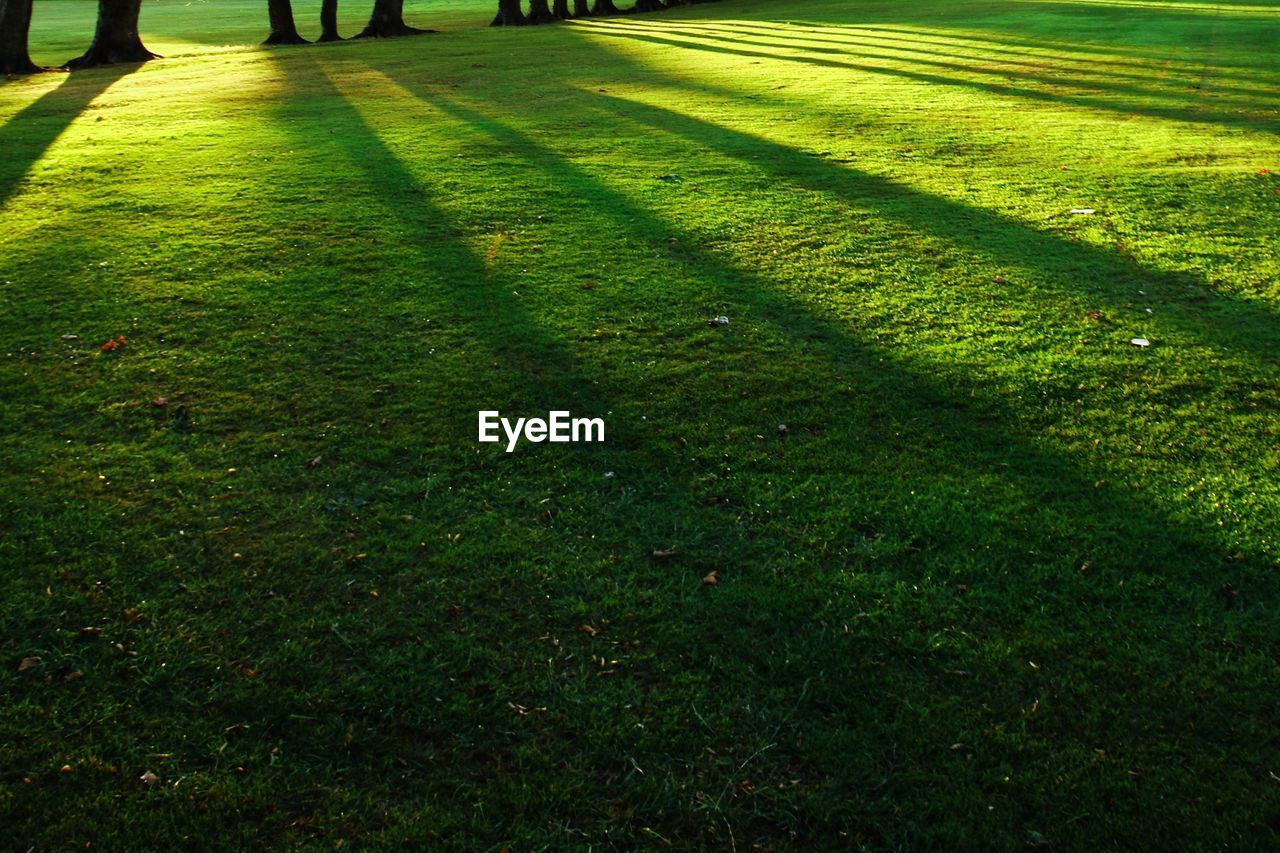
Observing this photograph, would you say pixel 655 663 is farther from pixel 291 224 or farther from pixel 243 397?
pixel 291 224

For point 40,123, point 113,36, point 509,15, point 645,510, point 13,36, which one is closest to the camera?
point 645,510

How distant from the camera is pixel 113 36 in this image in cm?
1998

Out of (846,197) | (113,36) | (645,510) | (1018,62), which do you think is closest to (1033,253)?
(846,197)

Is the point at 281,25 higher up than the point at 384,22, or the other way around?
the point at 384,22

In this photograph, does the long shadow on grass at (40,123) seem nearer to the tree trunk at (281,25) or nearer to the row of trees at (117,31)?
the row of trees at (117,31)

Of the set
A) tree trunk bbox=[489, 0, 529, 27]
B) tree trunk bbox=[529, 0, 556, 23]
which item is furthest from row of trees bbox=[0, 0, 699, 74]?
tree trunk bbox=[529, 0, 556, 23]

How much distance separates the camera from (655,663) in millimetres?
3236

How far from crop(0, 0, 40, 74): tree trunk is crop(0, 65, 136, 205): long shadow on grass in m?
1.46

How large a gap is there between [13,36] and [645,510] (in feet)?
66.5

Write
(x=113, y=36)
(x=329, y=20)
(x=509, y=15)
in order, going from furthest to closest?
(x=509, y=15)
(x=329, y=20)
(x=113, y=36)

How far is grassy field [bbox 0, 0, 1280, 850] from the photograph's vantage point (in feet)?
9.13

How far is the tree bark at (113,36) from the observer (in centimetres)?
1977

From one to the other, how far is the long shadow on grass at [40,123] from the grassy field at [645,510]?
1.22 ft

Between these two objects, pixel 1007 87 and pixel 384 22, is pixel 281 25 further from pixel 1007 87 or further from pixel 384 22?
pixel 1007 87
